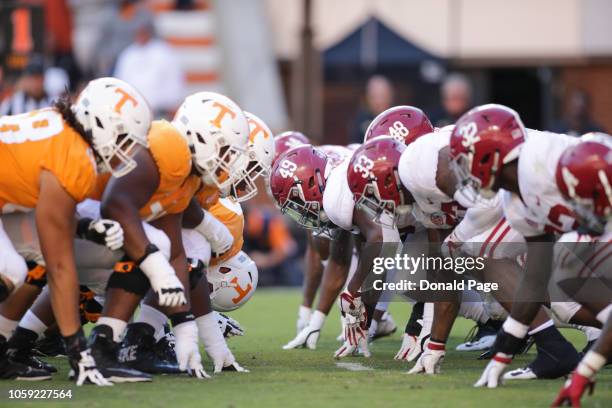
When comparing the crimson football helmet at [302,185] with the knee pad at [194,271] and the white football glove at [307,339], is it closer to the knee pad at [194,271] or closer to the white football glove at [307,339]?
the white football glove at [307,339]

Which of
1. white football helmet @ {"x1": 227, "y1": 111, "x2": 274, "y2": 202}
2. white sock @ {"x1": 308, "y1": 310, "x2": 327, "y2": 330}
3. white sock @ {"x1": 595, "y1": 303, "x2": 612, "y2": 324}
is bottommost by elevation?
white sock @ {"x1": 308, "y1": 310, "x2": 327, "y2": 330}

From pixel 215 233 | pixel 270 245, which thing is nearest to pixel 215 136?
pixel 215 233

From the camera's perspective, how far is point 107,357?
19.1ft

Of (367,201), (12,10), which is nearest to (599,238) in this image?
(367,201)

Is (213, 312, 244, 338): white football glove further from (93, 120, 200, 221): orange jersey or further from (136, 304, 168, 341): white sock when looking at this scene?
(93, 120, 200, 221): orange jersey

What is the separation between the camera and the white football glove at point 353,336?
22.9 ft

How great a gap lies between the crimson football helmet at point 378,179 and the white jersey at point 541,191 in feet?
2.82

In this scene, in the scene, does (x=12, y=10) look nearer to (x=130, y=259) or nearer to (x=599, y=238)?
(x=130, y=259)

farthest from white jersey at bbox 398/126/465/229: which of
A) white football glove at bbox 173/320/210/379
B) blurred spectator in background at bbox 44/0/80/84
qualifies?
blurred spectator in background at bbox 44/0/80/84

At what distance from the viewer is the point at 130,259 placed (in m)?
5.86

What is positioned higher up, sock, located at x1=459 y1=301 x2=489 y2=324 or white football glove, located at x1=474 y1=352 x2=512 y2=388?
white football glove, located at x1=474 y1=352 x2=512 y2=388

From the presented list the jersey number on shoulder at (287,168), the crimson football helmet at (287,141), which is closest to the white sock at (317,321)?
the jersey number on shoulder at (287,168)

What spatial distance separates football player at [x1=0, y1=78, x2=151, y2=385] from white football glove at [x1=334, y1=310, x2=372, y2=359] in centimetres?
175

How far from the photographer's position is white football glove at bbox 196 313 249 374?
20.7ft
